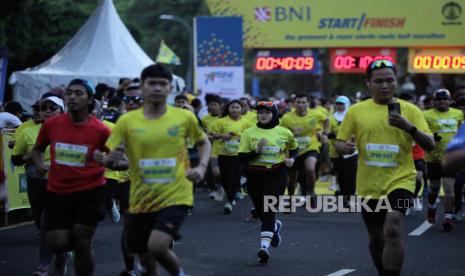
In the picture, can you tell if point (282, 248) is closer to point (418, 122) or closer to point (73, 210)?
point (418, 122)

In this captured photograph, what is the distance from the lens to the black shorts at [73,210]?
766 cm

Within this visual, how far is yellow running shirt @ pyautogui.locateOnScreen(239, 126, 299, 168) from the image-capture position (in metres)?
11.4

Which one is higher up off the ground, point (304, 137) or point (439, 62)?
point (439, 62)

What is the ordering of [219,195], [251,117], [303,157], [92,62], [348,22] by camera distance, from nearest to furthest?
[303,157], [251,117], [219,195], [92,62], [348,22]

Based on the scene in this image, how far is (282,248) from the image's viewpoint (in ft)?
38.0

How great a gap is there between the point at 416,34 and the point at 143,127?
80.2 feet

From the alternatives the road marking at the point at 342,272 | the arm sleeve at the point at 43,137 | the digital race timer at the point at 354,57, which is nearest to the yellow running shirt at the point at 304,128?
the road marking at the point at 342,272

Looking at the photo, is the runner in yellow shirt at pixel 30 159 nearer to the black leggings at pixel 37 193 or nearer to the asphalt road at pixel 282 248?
the black leggings at pixel 37 193

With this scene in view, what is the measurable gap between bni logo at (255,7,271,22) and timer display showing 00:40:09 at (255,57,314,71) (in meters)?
1.62

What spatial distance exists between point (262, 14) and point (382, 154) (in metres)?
22.7

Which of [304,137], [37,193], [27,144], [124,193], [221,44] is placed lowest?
[124,193]

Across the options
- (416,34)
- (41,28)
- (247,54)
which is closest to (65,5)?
(41,28)

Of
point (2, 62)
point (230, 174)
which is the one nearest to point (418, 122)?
point (230, 174)

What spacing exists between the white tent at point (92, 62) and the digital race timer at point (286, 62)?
18.5 ft
